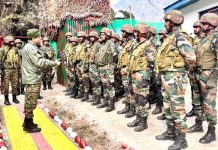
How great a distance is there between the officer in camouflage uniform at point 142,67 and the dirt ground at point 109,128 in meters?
0.39

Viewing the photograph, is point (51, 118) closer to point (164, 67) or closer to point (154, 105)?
point (154, 105)

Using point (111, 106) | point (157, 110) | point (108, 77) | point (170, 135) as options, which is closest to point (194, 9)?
point (108, 77)

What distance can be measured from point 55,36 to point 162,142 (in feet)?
31.1

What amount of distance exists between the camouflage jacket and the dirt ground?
1379 millimetres

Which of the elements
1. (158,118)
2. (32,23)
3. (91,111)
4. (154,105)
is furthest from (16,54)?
(32,23)

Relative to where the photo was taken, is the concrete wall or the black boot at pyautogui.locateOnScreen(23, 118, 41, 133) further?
the concrete wall

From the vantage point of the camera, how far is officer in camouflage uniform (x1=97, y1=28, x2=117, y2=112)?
830 cm

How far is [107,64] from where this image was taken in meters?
8.35

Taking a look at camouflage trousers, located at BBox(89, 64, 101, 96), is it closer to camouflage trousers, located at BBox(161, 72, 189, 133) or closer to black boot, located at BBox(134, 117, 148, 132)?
black boot, located at BBox(134, 117, 148, 132)

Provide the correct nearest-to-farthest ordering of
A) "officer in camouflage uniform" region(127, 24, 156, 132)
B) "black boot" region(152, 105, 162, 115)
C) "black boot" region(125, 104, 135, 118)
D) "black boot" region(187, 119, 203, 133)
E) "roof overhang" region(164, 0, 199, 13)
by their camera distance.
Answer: "black boot" region(187, 119, 203, 133), "officer in camouflage uniform" region(127, 24, 156, 132), "black boot" region(125, 104, 135, 118), "black boot" region(152, 105, 162, 115), "roof overhang" region(164, 0, 199, 13)

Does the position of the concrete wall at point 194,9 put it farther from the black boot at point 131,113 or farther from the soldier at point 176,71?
the soldier at point 176,71

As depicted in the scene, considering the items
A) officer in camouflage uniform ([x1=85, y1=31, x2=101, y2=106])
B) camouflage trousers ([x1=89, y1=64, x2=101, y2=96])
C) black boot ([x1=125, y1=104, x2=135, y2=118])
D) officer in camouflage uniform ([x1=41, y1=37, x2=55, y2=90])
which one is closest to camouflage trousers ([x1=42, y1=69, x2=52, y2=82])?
officer in camouflage uniform ([x1=41, y1=37, x2=55, y2=90])

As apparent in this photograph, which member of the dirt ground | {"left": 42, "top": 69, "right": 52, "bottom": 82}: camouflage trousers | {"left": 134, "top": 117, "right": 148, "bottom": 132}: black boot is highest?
{"left": 42, "top": 69, "right": 52, "bottom": 82}: camouflage trousers

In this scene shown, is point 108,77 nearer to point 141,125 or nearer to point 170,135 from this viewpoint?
point 141,125
